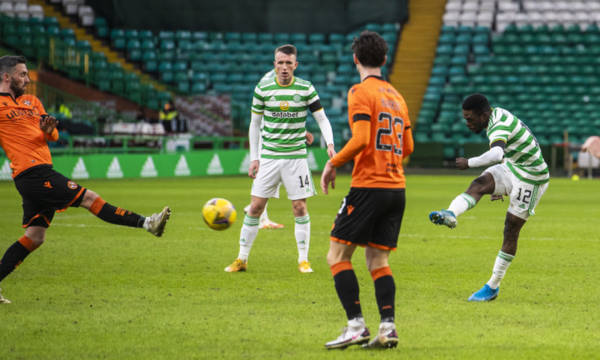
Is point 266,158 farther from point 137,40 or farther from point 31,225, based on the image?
point 137,40

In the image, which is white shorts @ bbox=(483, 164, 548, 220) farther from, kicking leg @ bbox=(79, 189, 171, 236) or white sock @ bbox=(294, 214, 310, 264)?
kicking leg @ bbox=(79, 189, 171, 236)

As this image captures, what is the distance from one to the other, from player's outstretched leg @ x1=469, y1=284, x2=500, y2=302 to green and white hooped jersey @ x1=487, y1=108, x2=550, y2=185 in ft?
3.21

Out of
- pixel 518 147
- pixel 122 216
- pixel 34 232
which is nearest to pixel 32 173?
pixel 34 232

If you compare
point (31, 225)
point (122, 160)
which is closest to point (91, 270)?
point (31, 225)

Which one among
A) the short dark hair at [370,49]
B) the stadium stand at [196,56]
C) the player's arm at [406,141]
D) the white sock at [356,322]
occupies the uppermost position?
the short dark hair at [370,49]

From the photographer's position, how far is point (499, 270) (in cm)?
744

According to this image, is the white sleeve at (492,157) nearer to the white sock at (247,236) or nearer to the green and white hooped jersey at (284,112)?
the green and white hooped jersey at (284,112)

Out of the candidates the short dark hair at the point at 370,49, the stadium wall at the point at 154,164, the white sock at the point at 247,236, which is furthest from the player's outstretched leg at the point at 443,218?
the stadium wall at the point at 154,164

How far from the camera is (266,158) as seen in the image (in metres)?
9.20

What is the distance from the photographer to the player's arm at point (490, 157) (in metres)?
6.83

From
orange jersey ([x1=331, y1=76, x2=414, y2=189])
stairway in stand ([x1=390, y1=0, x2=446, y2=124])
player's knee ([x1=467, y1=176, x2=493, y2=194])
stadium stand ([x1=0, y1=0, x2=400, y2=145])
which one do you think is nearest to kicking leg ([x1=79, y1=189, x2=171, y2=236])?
orange jersey ([x1=331, y1=76, x2=414, y2=189])

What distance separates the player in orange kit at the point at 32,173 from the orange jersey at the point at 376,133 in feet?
7.22

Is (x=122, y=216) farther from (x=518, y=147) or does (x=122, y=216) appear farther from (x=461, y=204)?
(x=518, y=147)

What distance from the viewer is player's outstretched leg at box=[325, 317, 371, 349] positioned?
17.8 ft
